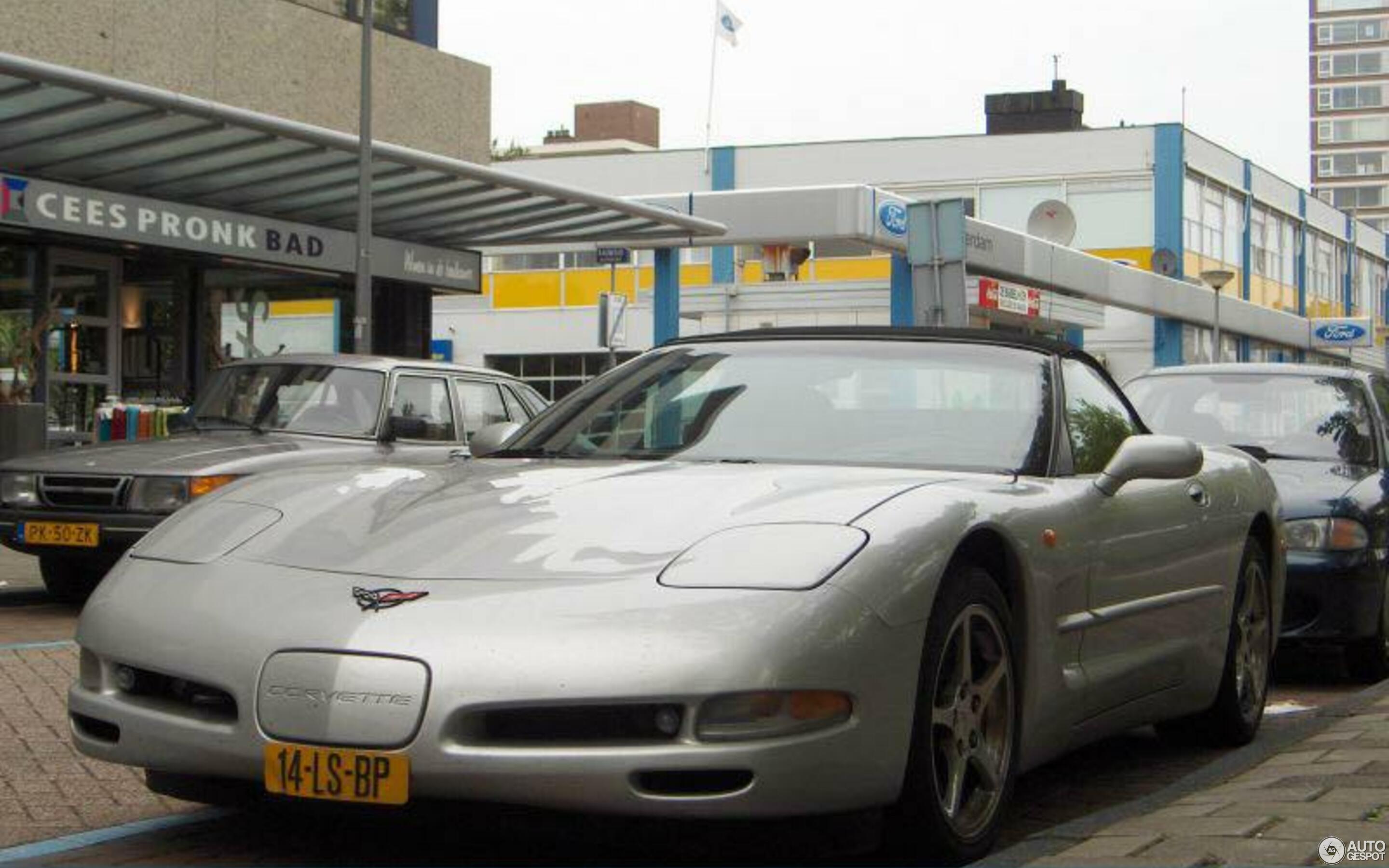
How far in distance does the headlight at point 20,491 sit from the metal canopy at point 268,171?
13.3ft

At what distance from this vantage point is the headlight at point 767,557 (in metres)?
4.06

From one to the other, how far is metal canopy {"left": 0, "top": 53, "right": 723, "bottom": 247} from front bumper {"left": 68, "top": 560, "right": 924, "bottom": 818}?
10.8 metres

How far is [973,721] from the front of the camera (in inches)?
178

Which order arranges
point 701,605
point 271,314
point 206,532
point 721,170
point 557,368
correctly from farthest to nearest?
1. point 557,368
2. point 721,170
3. point 271,314
4. point 206,532
5. point 701,605

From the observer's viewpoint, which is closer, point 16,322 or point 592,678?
point 592,678

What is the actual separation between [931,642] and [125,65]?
54.3ft

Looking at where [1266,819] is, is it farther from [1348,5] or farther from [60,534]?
[1348,5]

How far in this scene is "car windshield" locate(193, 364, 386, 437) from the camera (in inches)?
456

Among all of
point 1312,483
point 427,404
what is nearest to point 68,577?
point 427,404

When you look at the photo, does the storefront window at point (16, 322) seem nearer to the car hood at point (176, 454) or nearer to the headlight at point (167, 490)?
the car hood at point (176, 454)

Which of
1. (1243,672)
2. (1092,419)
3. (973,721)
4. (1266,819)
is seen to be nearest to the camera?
(1266,819)

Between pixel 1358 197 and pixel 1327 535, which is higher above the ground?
pixel 1358 197

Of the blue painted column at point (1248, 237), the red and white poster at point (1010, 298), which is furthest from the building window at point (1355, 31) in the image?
the red and white poster at point (1010, 298)

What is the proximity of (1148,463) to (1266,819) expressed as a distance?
1293mm
